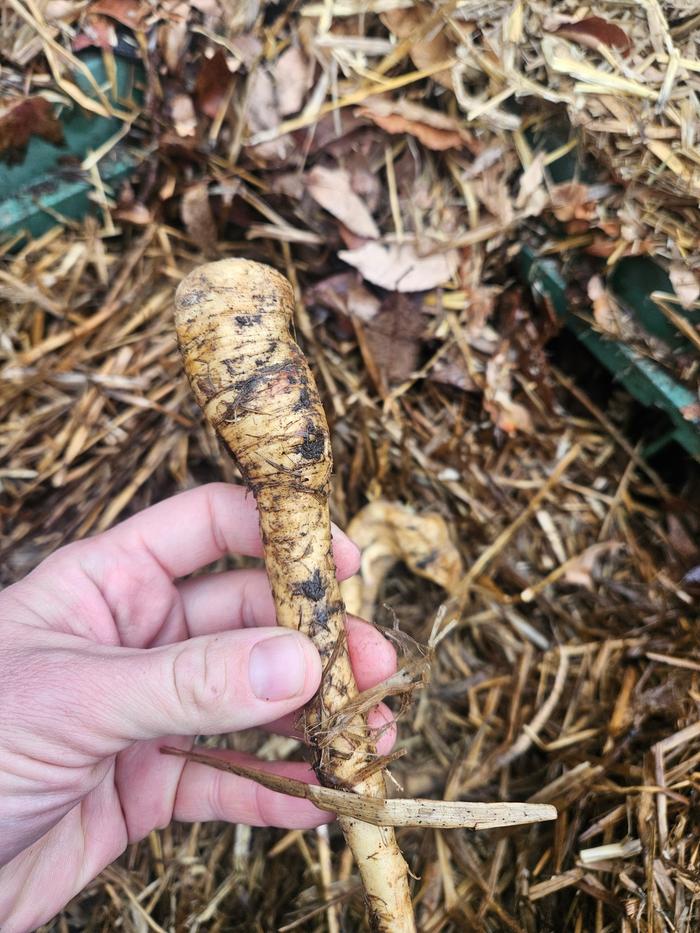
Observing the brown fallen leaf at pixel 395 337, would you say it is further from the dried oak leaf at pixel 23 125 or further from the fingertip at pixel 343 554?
the dried oak leaf at pixel 23 125

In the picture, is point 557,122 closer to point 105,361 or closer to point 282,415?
point 282,415

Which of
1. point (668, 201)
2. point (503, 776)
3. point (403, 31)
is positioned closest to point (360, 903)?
point (503, 776)

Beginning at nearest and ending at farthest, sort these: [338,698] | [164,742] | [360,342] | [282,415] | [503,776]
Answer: [282,415] → [338,698] → [164,742] → [503,776] → [360,342]

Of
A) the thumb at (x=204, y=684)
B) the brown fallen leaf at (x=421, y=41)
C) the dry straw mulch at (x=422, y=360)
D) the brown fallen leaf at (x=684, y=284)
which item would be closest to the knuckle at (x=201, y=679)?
the thumb at (x=204, y=684)

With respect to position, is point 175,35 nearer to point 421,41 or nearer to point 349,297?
point 421,41

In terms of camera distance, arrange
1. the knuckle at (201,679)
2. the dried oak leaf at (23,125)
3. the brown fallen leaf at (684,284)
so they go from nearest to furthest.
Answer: the knuckle at (201,679)
the brown fallen leaf at (684,284)
the dried oak leaf at (23,125)
